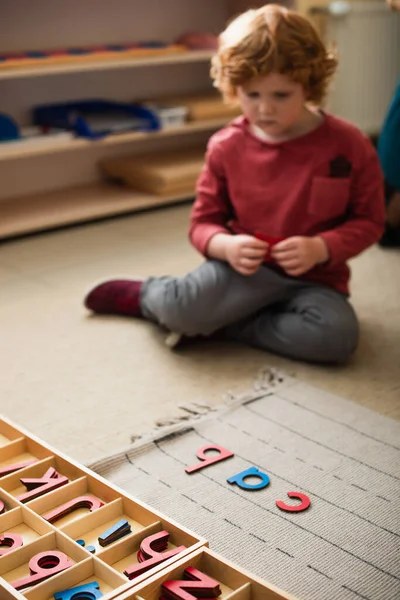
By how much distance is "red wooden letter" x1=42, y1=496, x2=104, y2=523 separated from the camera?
99cm

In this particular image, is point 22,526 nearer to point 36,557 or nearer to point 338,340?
point 36,557

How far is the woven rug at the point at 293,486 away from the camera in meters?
0.95

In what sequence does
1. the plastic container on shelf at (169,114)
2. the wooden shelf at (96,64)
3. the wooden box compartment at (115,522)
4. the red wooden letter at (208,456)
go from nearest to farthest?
the wooden box compartment at (115,522)
the red wooden letter at (208,456)
the wooden shelf at (96,64)
the plastic container on shelf at (169,114)

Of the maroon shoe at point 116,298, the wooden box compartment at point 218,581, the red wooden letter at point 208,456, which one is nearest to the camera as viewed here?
the wooden box compartment at point 218,581

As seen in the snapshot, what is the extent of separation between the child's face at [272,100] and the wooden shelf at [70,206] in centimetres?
94

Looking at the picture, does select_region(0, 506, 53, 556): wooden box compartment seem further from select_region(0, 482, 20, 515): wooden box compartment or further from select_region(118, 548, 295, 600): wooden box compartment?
select_region(118, 548, 295, 600): wooden box compartment

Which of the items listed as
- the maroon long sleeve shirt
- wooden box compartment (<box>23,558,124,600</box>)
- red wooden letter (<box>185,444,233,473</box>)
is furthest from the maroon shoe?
wooden box compartment (<box>23,558,124,600</box>)

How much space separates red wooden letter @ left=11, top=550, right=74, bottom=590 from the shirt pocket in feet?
2.83

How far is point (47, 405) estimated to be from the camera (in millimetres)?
1369

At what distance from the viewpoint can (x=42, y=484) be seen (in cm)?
104

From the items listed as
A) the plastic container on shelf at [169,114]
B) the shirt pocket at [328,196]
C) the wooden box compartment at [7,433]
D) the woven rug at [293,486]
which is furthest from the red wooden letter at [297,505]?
the plastic container on shelf at [169,114]

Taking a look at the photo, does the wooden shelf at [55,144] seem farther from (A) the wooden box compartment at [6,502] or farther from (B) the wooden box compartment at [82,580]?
(B) the wooden box compartment at [82,580]

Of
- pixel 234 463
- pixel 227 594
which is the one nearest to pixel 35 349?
pixel 234 463

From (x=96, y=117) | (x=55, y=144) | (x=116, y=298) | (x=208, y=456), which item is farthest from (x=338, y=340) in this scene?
(x=96, y=117)
